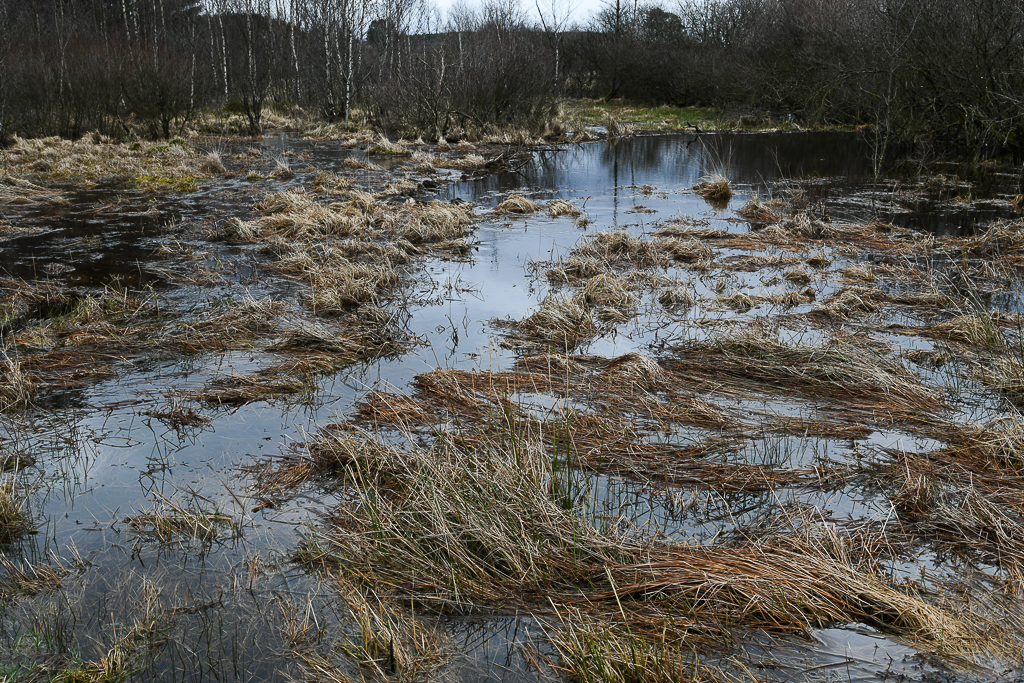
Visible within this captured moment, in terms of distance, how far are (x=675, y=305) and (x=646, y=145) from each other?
15.8 metres

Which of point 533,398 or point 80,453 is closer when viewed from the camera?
point 80,453

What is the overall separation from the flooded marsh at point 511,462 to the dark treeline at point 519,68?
836 centimetres

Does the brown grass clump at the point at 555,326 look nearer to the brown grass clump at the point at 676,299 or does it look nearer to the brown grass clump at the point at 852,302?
the brown grass clump at the point at 676,299

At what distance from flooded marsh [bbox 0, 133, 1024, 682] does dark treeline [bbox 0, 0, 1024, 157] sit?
Result: 8358 mm

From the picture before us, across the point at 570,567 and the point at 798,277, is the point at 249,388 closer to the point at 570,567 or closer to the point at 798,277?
the point at 570,567

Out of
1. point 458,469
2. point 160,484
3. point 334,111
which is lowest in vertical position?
point 160,484

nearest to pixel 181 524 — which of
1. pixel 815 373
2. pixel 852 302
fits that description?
pixel 815 373

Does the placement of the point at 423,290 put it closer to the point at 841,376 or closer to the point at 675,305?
the point at 675,305

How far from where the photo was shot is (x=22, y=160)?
596 inches

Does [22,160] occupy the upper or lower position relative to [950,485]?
upper

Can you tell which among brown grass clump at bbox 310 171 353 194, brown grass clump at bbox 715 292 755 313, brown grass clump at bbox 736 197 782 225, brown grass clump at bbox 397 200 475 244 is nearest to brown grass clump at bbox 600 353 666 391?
brown grass clump at bbox 715 292 755 313

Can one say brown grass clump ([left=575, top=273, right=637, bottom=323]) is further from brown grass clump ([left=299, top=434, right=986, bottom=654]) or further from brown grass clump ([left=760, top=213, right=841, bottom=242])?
brown grass clump ([left=760, top=213, right=841, bottom=242])

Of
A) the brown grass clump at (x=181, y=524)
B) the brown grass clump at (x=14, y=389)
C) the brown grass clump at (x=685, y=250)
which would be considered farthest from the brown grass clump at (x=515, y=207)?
the brown grass clump at (x=181, y=524)

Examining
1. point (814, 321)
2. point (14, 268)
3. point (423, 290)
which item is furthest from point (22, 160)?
point (814, 321)
